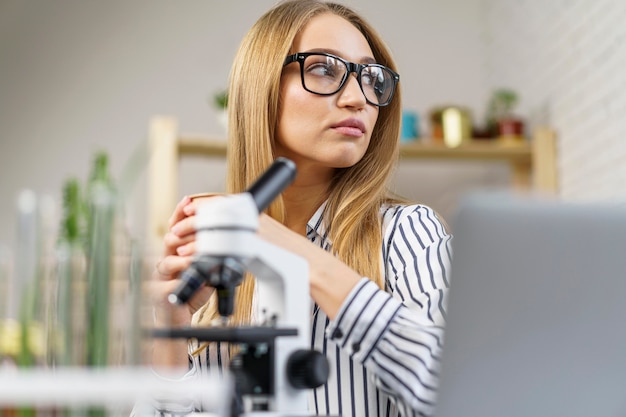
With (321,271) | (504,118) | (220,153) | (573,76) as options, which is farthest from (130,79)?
(321,271)

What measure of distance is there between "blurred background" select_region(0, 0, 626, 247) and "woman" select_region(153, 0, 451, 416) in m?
2.36

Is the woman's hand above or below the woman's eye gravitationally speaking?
below

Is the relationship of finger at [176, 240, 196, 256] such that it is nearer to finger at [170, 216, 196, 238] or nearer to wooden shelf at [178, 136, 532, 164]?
finger at [170, 216, 196, 238]

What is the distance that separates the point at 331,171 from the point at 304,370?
741mm

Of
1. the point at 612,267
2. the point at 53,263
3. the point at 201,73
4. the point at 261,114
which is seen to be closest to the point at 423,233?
the point at 261,114

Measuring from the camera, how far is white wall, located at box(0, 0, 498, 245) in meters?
3.91

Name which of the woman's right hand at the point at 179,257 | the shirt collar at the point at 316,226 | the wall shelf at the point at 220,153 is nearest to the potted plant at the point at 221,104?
the wall shelf at the point at 220,153

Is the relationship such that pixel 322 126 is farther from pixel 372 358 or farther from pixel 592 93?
pixel 592 93

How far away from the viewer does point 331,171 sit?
1471mm

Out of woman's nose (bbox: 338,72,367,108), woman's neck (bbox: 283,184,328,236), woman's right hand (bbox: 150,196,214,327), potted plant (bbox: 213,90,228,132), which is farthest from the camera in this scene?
potted plant (bbox: 213,90,228,132)

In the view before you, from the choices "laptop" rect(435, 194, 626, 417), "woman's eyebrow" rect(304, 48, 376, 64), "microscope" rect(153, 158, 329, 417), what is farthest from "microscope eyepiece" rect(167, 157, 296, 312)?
"woman's eyebrow" rect(304, 48, 376, 64)

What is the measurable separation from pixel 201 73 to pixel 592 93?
175 centimetres

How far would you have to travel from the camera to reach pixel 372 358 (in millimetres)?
966

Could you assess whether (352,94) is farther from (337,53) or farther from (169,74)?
(169,74)
